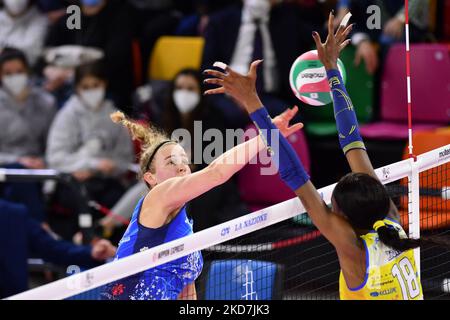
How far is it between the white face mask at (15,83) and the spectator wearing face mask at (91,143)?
51 centimetres

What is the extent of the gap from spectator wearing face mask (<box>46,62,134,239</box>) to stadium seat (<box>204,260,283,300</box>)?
118 inches

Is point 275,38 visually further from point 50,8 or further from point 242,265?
point 242,265

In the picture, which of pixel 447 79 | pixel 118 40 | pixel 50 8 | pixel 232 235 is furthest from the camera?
pixel 50 8

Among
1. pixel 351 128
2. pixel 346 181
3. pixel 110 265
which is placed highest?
pixel 351 128

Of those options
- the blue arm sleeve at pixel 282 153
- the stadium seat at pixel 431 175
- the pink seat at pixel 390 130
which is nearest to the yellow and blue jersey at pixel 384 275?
the blue arm sleeve at pixel 282 153

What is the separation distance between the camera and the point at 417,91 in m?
8.25

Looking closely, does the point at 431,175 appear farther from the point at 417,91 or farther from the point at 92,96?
the point at 92,96

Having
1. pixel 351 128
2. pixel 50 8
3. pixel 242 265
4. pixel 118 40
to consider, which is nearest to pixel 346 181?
pixel 351 128

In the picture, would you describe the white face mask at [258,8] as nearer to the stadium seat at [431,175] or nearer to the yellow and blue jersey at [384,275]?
the stadium seat at [431,175]

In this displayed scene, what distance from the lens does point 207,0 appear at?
30.9 feet

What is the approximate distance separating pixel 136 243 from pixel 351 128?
117cm

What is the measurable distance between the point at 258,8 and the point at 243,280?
3552 millimetres

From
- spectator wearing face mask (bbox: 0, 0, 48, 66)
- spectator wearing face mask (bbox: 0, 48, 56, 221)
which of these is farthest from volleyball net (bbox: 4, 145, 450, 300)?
spectator wearing face mask (bbox: 0, 0, 48, 66)

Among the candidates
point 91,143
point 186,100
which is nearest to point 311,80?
point 186,100
